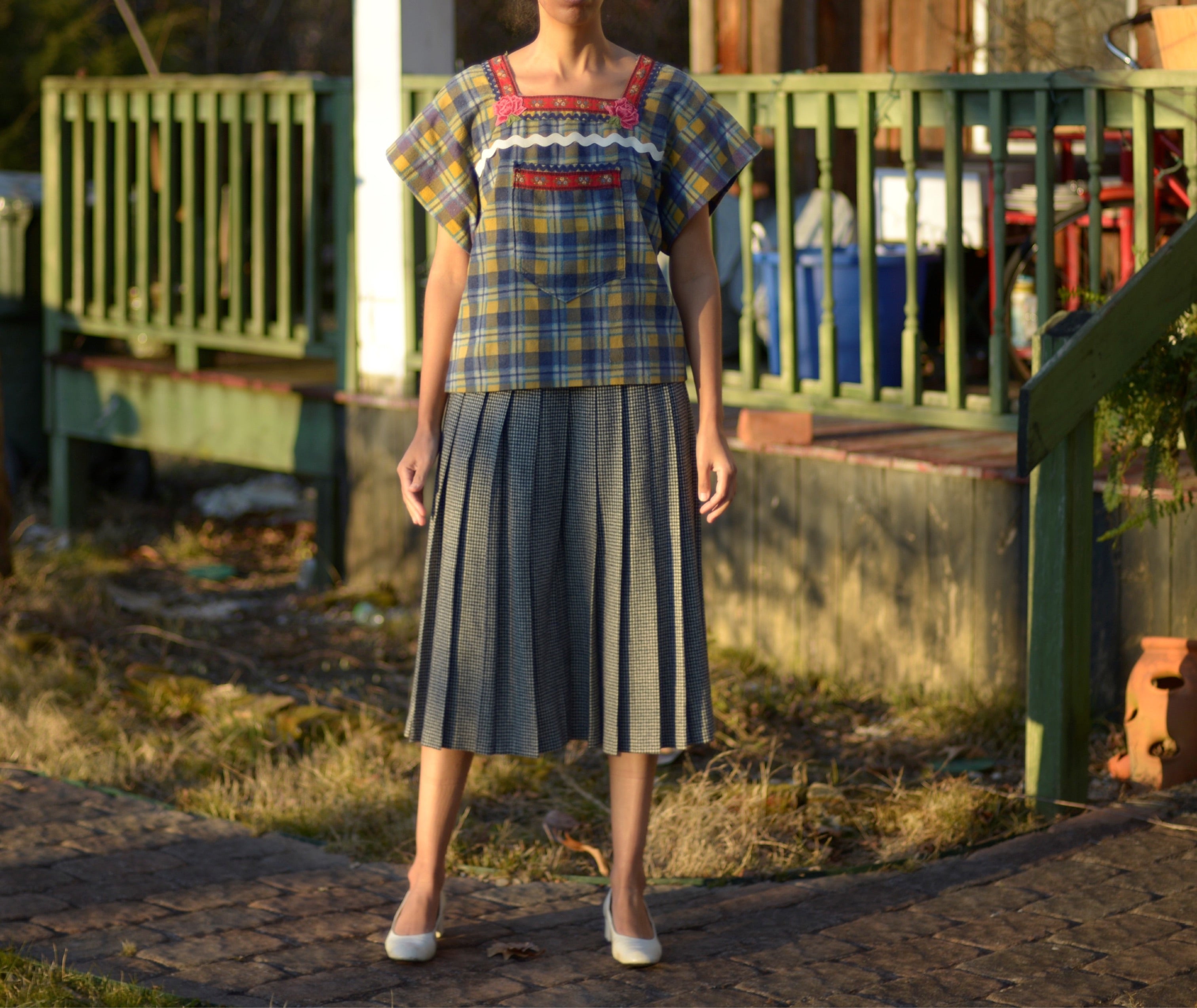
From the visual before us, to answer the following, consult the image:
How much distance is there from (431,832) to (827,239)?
2.84 m

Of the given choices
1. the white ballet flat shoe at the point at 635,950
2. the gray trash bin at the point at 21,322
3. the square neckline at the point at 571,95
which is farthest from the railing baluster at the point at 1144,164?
the gray trash bin at the point at 21,322

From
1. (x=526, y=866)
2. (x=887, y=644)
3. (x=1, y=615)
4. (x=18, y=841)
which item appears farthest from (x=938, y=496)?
(x=1, y=615)

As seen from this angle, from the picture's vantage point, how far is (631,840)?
10.4 ft

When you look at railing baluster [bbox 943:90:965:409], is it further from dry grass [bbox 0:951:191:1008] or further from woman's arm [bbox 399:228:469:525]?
dry grass [bbox 0:951:191:1008]

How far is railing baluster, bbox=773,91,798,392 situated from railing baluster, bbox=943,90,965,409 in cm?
54

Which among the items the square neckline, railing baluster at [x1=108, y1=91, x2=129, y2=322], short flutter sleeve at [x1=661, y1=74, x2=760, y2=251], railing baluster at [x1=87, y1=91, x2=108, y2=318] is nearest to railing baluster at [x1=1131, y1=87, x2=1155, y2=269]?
short flutter sleeve at [x1=661, y1=74, x2=760, y2=251]

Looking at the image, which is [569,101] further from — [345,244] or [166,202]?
[166,202]

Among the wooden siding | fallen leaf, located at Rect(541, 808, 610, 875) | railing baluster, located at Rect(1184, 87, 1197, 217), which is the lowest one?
fallen leaf, located at Rect(541, 808, 610, 875)

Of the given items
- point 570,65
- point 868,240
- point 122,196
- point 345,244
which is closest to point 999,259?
point 868,240

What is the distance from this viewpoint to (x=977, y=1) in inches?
301

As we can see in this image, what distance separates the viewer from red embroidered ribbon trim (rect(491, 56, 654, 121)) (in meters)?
2.98

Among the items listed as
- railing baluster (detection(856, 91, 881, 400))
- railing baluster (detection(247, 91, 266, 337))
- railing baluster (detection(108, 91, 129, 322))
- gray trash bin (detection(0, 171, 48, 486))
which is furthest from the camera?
gray trash bin (detection(0, 171, 48, 486))

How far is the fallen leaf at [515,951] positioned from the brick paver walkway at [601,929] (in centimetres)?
2

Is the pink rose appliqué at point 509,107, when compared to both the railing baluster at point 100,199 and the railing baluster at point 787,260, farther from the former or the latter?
the railing baluster at point 100,199
